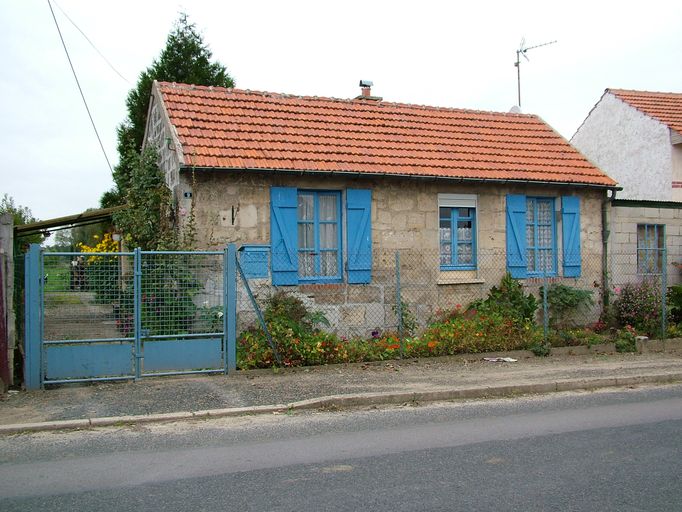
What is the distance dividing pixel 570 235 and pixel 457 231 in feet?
8.72

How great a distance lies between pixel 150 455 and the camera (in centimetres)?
622

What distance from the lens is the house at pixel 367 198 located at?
12258mm

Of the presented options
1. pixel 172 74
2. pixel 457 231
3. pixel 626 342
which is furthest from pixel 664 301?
pixel 172 74

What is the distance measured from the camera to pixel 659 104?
20.1 metres

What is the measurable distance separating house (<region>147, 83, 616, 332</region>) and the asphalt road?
5.06 meters

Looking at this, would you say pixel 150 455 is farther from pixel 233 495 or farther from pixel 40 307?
pixel 40 307

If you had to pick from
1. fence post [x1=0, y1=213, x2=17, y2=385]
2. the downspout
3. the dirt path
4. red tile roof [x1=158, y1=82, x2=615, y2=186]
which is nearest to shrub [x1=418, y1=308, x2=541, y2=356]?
the downspout

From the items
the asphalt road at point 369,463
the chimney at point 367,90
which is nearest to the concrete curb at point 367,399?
the asphalt road at point 369,463

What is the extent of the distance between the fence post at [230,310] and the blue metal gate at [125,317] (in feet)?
0.05

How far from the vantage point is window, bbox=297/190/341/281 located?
1288cm

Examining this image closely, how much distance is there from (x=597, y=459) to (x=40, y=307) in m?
7.24

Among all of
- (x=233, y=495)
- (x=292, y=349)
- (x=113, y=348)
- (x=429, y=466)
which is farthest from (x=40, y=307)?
(x=429, y=466)

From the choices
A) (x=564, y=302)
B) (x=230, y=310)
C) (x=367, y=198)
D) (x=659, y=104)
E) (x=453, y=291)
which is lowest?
(x=564, y=302)

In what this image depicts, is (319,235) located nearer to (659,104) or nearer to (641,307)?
(641,307)
